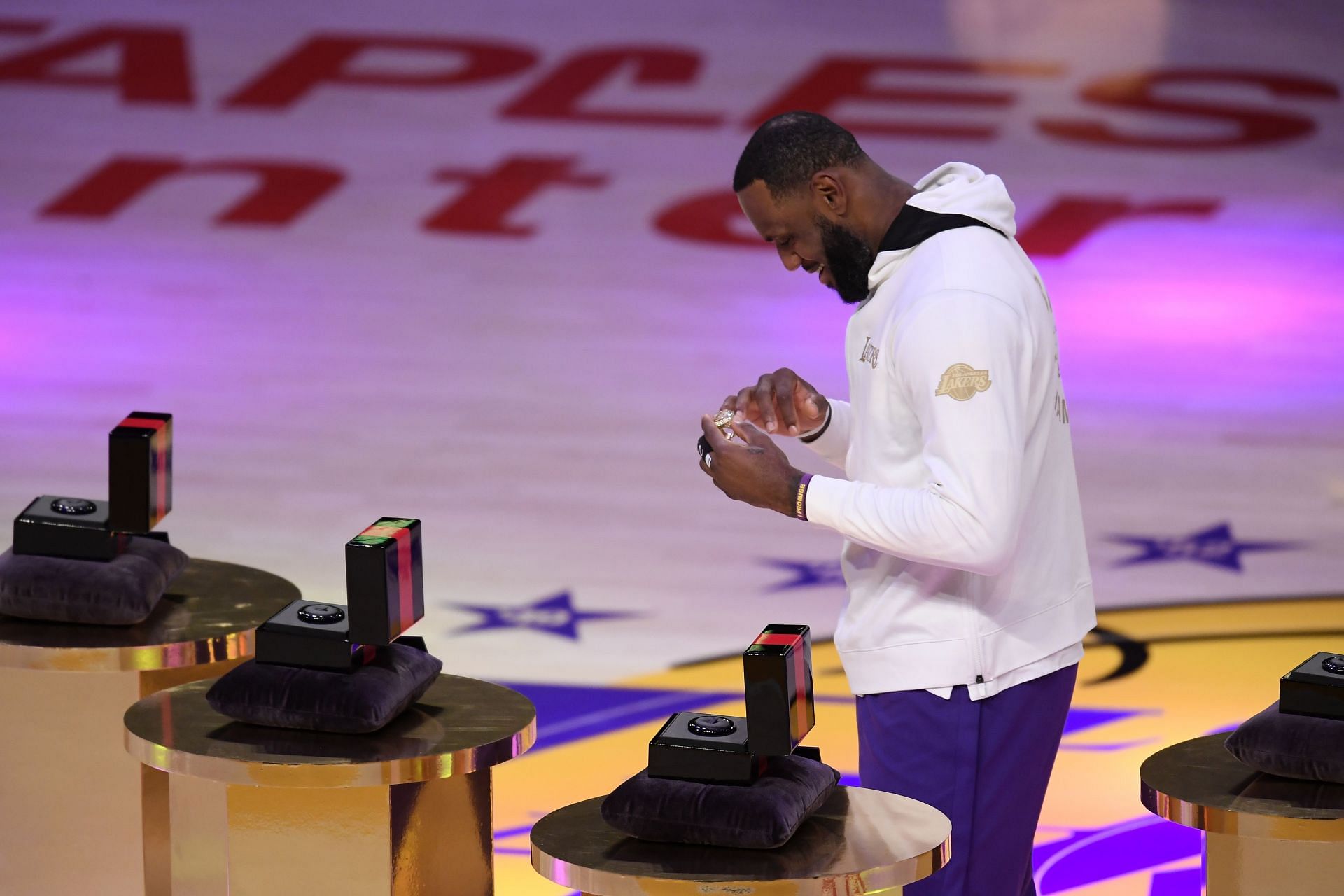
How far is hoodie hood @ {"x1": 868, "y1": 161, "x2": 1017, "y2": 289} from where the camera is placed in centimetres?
260

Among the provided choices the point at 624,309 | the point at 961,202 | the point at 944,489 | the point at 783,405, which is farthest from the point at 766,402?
the point at 624,309

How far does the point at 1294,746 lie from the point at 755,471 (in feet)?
2.41

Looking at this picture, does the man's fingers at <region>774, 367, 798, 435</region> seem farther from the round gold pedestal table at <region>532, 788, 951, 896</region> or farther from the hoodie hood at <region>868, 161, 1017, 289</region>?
the round gold pedestal table at <region>532, 788, 951, 896</region>

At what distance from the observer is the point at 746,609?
4957 millimetres

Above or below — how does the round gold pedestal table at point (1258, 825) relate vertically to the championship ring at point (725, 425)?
below

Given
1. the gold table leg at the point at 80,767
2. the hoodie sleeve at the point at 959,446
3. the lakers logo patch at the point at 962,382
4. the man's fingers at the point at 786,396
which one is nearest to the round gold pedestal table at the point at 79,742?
the gold table leg at the point at 80,767

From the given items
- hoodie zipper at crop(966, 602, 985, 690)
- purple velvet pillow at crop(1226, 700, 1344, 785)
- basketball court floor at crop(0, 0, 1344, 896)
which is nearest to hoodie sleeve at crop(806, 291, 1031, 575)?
hoodie zipper at crop(966, 602, 985, 690)

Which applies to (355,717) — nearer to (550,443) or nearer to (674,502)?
(674,502)

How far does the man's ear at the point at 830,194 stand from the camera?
2637 millimetres

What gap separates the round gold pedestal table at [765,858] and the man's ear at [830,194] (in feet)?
2.83

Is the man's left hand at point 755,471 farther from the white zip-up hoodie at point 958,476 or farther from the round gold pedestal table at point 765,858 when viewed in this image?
the round gold pedestal table at point 765,858

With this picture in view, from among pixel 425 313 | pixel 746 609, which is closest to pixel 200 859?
pixel 746 609

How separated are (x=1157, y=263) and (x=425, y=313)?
2.95m

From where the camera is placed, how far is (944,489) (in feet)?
7.80
